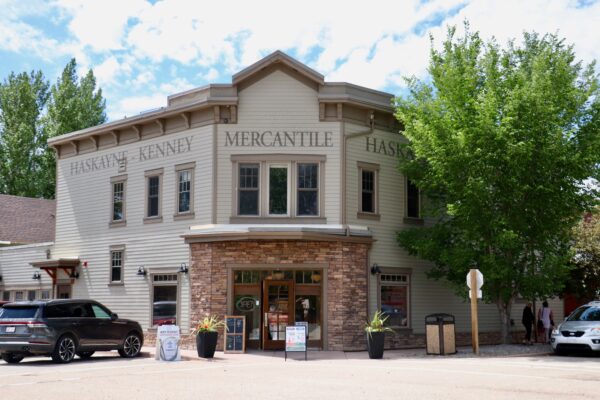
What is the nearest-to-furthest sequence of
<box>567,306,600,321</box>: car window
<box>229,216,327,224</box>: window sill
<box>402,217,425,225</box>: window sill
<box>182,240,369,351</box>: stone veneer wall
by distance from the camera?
<box>567,306,600,321</box>: car window → <box>182,240,369,351</box>: stone veneer wall → <box>229,216,327,224</box>: window sill → <box>402,217,425,225</box>: window sill

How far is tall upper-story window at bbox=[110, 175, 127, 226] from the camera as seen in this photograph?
28.5 metres

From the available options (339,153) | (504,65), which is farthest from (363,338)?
(504,65)

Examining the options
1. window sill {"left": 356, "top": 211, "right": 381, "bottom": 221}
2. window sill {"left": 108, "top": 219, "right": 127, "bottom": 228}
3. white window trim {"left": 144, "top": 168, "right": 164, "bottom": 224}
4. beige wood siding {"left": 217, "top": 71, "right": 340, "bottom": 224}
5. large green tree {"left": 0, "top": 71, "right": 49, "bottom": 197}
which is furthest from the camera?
large green tree {"left": 0, "top": 71, "right": 49, "bottom": 197}

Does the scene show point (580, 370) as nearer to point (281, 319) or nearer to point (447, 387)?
point (447, 387)

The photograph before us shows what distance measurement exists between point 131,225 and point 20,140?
25541 millimetres

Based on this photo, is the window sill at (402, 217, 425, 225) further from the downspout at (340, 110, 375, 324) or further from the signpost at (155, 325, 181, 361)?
the signpost at (155, 325, 181, 361)

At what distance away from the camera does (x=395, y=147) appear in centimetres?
2664

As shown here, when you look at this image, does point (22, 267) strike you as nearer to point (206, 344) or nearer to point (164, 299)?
point (164, 299)

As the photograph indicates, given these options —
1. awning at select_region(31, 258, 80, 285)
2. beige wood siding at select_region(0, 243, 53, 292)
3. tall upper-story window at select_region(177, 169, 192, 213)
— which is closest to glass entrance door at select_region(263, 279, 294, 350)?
tall upper-story window at select_region(177, 169, 192, 213)

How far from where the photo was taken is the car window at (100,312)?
2103cm

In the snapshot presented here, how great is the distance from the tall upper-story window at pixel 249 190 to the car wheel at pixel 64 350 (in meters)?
7.10

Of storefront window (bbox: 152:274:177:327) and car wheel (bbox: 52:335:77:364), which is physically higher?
storefront window (bbox: 152:274:177:327)

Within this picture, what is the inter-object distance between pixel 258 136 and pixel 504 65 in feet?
27.1

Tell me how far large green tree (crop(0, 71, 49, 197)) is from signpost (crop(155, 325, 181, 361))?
109 ft
